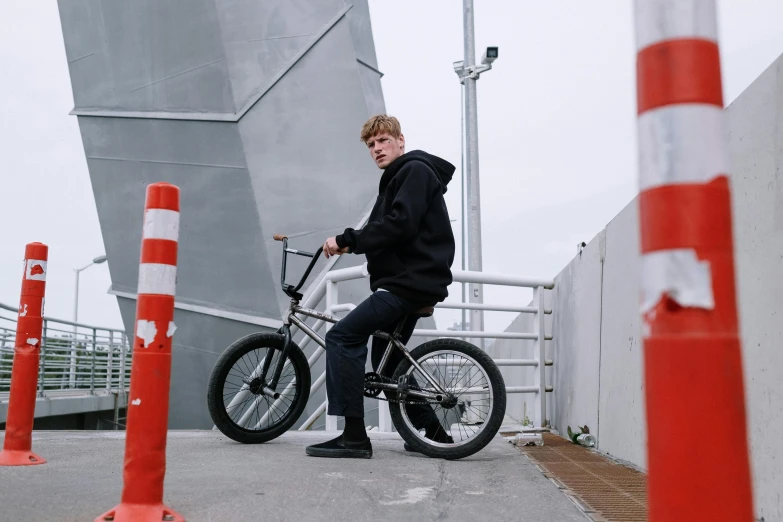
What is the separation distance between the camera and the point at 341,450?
4.03 meters

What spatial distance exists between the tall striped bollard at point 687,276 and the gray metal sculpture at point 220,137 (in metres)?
10.4

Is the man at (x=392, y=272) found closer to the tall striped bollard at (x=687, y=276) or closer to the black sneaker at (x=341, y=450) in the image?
the black sneaker at (x=341, y=450)

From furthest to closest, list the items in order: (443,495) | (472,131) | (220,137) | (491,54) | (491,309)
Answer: (472,131)
(491,54)
(220,137)
(491,309)
(443,495)

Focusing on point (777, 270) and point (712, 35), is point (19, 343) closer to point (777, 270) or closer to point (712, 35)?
point (777, 270)

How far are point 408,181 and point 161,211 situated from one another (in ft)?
6.08

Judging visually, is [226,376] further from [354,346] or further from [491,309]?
[491,309]

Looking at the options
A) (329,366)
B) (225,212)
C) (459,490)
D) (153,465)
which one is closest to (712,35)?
(153,465)

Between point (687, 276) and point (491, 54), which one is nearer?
point (687, 276)

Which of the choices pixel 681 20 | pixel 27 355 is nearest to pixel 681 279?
pixel 681 20

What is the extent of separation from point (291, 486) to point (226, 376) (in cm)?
159

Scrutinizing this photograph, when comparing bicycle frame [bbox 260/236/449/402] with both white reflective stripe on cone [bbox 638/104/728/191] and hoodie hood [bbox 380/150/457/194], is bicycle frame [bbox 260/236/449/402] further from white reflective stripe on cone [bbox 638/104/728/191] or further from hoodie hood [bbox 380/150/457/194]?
white reflective stripe on cone [bbox 638/104/728/191]

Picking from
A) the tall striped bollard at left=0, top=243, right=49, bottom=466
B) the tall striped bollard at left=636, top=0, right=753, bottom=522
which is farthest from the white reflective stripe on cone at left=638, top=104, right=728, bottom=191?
the tall striped bollard at left=0, top=243, right=49, bottom=466

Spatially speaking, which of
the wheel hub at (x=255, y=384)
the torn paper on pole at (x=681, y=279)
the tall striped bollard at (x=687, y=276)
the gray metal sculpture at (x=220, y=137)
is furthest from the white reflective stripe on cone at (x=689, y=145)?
the gray metal sculpture at (x=220, y=137)

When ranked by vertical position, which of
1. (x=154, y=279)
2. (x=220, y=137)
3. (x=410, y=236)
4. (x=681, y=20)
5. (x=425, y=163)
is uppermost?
(x=220, y=137)
